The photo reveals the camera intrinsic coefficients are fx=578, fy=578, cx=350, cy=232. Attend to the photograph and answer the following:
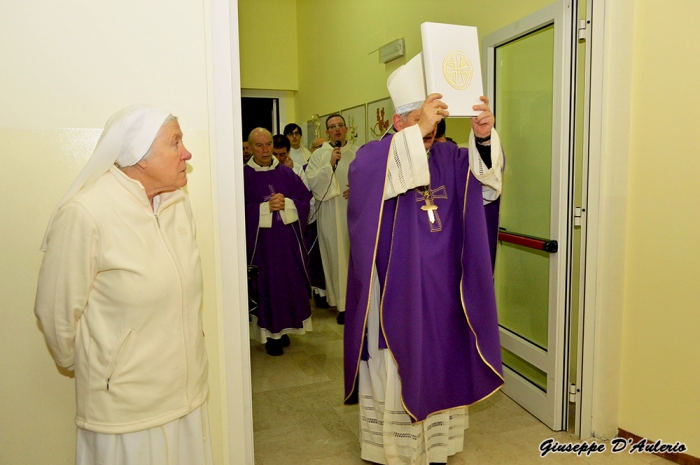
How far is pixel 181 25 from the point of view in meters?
2.08

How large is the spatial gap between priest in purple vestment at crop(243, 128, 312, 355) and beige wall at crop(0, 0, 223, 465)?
2.57 m

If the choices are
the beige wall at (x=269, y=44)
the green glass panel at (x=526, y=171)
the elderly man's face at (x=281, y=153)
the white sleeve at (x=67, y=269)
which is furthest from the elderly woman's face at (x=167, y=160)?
the beige wall at (x=269, y=44)

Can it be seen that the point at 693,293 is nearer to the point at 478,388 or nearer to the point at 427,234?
the point at 478,388

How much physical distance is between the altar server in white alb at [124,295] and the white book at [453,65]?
44.5 inches

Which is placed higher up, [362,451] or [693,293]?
[693,293]

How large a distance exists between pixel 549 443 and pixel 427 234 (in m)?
1.36

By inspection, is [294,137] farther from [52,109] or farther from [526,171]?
[52,109]

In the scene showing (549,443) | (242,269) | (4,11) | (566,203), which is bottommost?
(549,443)

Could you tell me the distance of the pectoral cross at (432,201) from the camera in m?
2.69

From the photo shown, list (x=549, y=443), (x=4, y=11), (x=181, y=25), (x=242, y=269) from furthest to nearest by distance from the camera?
(x=549, y=443), (x=242, y=269), (x=181, y=25), (x=4, y=11)

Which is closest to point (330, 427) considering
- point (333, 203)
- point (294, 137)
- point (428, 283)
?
point (428, 283)

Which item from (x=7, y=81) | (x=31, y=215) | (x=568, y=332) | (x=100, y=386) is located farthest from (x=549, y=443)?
(x=7, y=81)

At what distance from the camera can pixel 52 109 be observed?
6.40ft

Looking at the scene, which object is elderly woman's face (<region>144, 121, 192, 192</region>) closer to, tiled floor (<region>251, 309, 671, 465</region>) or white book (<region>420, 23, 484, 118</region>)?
white book (<region>420, 23, 484, 118</region>)
